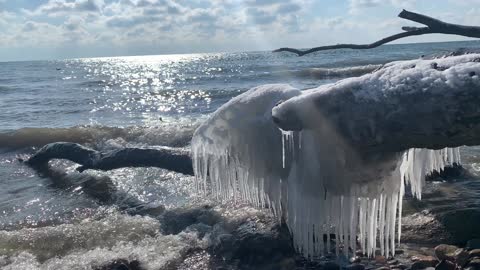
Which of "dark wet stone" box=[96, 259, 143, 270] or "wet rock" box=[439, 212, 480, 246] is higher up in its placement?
"wet rock" box=[439, 212, 480, 246]

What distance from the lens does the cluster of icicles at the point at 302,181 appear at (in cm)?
484

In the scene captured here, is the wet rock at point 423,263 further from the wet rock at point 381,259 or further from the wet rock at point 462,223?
the wet rock at point 462,223

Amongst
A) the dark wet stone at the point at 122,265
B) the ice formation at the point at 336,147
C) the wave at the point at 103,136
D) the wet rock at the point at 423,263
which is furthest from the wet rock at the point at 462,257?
the wave at the point at 103,136

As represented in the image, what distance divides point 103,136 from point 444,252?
14.1m

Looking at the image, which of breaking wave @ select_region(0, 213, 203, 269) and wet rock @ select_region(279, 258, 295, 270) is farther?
breaking wave @ select_region(0, 213, 203, 269)

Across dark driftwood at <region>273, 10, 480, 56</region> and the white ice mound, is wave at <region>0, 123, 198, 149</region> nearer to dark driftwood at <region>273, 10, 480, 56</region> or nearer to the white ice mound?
the white ice mound

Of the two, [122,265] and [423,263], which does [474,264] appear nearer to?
[423,263]

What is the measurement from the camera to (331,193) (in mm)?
4844

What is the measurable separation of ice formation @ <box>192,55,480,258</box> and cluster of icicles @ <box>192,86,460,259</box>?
11 mm

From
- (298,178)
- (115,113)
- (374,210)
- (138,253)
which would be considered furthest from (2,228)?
(115,113)

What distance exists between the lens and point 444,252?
591 cm

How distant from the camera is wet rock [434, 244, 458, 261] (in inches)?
228

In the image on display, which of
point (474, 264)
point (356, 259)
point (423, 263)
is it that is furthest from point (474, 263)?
point (356, 259)

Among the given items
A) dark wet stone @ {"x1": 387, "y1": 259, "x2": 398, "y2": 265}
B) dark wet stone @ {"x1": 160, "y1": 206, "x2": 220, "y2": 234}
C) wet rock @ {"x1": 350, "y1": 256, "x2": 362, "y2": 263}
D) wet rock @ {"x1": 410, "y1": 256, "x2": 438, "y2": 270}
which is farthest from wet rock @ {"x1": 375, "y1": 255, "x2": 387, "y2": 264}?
dark wet stone @ {"x1": 160, "y1": 206, "x2": 220, "y2": 234}
